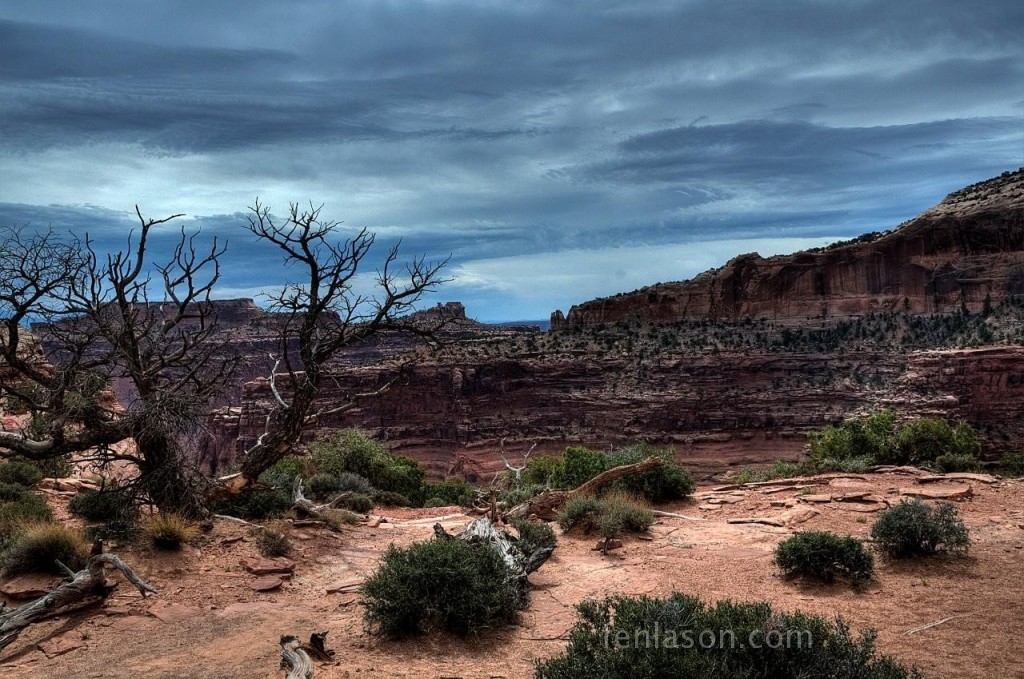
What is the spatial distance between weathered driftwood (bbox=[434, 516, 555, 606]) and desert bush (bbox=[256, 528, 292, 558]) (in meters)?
3.03

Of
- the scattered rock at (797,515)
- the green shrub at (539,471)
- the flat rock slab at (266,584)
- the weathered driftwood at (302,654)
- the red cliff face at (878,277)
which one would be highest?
the red cliff face at (878,277)

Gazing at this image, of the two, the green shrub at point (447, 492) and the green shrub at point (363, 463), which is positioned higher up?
the green shrub at point (363, 463)

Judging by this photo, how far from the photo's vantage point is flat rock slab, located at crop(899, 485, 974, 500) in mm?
11891

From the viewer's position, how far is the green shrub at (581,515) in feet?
38.7

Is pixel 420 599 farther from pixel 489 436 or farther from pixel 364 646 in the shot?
pixel 489 436

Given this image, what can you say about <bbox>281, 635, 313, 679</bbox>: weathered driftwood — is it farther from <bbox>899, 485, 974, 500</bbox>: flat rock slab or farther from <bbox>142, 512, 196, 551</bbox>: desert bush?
<bbox>899, 485, 974, 500</bbox>: flat rock slab

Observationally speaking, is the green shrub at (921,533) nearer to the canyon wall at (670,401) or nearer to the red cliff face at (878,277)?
the canyon wall at (670,401)

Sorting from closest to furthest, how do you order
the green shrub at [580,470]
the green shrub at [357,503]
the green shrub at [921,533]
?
the green shrub at [921,533] < the green shrub at [357,503] < the green shrub at [580,470]

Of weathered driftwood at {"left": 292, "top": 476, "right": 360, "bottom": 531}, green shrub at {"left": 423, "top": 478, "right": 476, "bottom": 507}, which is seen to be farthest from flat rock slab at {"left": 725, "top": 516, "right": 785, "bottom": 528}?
green shrub at {"left": 423, "top": 478, "right": 476, "bottom": 507}

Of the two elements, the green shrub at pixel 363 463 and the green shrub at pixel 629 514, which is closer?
the green shrub at pixel 629 514

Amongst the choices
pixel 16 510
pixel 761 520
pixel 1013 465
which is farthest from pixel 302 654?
pixel 1013 465

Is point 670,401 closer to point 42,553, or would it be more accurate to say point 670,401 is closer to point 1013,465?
point 1013,465

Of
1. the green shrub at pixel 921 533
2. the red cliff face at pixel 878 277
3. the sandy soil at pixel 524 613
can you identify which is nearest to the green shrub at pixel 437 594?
the sandy soil at pixel 524 613

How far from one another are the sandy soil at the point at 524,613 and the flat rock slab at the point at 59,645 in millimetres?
29
